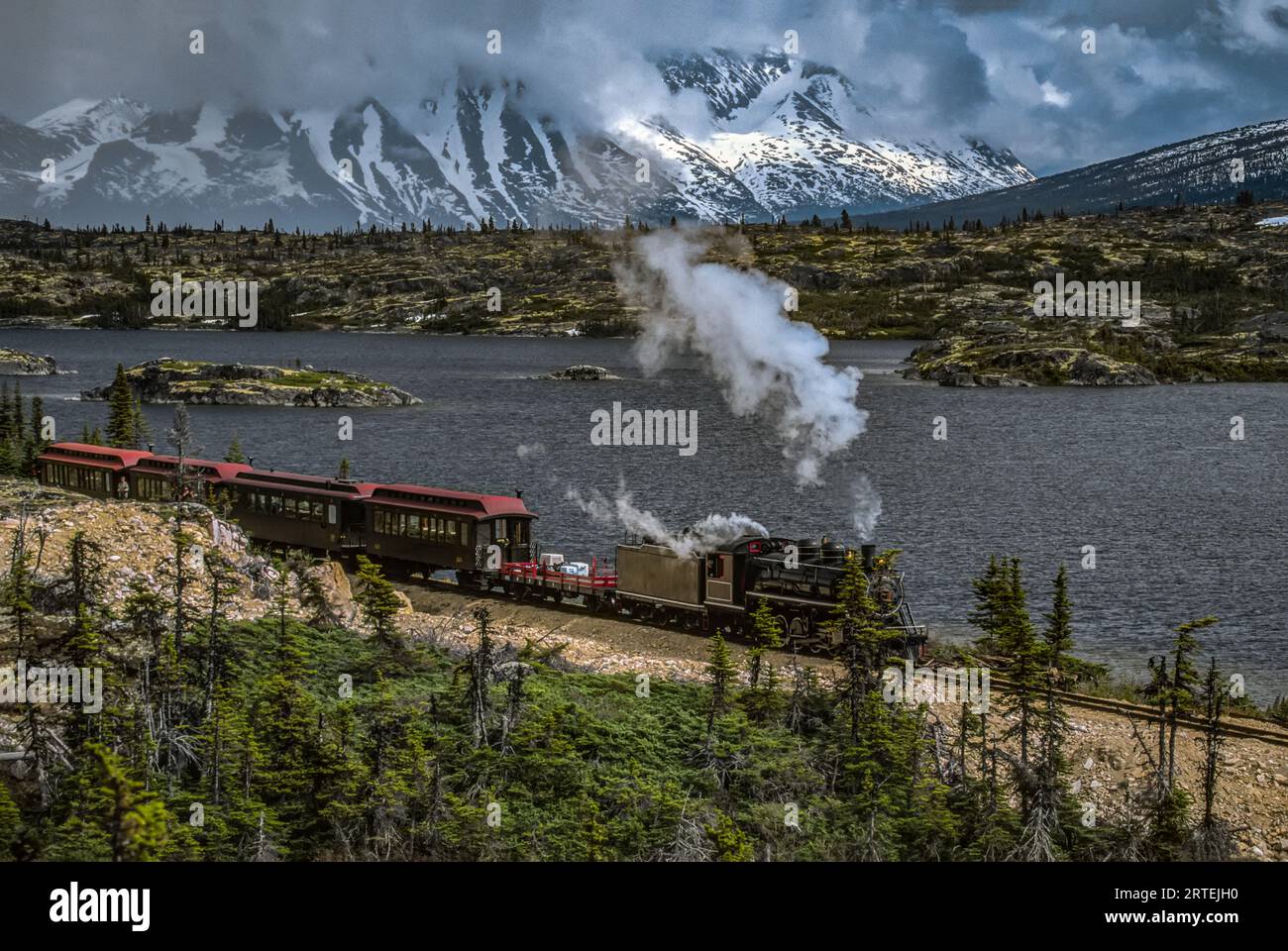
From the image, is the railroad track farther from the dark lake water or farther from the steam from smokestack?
the steam from smokestack

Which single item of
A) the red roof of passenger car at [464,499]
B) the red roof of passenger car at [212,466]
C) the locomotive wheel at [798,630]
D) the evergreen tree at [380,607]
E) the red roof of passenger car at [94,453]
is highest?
the red roof of passenger car at [94,453]

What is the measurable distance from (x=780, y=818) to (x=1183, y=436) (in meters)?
121

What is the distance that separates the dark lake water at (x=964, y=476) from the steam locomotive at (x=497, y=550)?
39.7 feet

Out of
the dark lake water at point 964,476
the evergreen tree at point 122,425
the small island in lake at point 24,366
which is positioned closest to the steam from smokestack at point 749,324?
the dark lake water at point 964,476

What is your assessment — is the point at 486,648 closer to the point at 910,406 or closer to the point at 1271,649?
the point at 1271,649

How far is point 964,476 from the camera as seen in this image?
102062 millimetres

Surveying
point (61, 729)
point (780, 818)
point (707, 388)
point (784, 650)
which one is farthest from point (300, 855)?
point (707, 388)

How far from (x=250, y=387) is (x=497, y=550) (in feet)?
400

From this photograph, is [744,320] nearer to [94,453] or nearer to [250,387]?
[94,453]

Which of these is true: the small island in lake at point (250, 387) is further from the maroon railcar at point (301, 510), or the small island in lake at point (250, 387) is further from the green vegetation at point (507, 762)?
the green vegetation at point (507, 762)

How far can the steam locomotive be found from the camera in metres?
43.6

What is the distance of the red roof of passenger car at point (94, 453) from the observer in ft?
214

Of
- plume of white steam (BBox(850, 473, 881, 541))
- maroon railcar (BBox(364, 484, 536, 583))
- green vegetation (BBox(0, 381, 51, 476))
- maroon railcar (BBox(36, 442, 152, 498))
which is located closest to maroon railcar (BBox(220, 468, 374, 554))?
maroon railcar (BBox(364, 484, 536, 583))

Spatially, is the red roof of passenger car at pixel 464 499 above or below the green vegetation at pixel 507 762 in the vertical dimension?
above
